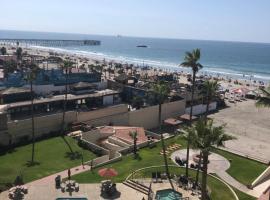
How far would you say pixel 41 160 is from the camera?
1537 inches

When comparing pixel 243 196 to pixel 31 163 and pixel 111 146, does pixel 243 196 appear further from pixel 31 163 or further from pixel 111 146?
pixel 31 163

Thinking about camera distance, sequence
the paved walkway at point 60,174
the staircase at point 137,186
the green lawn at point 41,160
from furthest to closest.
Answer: the green lawn at point 41,160 < the paved walkway at point 60,174 < the staircase at point 137,186

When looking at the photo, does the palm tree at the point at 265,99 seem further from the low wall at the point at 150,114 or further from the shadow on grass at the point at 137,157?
the low wall at the point at 150,114

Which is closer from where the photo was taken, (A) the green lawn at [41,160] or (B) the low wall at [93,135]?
(A) the green lawn at [41,160]

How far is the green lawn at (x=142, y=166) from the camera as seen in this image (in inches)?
1244

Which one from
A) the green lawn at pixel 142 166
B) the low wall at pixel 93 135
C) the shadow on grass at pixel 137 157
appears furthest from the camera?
the low wall at pixel 93 135

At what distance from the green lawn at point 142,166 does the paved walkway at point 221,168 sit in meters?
2.15

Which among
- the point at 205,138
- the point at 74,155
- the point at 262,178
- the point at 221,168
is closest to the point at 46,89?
the point at 74,155

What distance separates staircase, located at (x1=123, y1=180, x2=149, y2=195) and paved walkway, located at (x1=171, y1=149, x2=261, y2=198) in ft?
30.5

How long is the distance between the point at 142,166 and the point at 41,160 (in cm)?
1117

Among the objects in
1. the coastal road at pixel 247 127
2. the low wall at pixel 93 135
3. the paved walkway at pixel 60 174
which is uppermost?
the low wall at pixel 93 135

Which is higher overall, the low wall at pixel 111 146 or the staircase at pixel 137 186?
the staircase at pixel 137 186

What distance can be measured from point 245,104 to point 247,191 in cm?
4689

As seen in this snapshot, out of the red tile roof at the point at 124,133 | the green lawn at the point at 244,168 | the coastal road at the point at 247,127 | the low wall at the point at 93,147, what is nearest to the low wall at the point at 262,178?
the green lawn at the point at 244,168
